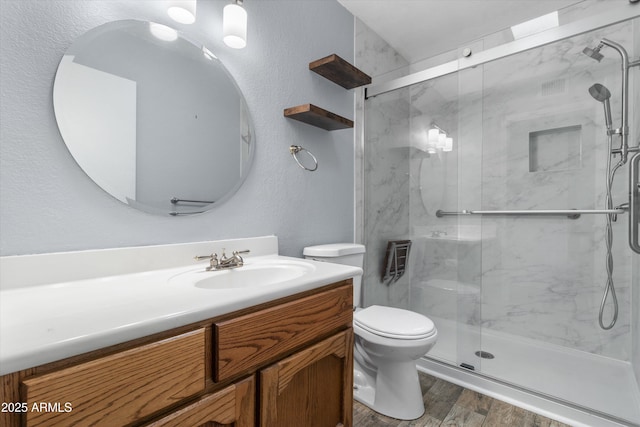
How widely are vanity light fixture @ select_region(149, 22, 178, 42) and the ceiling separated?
4.25ft

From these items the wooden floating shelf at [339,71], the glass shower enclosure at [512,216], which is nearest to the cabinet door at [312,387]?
the glass shower enclosure at [512,216]

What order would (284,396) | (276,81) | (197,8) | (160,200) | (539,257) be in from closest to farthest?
(284,396), (160,200), (197,8), (276,81), (539,257)

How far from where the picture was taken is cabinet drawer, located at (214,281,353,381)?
752 mm

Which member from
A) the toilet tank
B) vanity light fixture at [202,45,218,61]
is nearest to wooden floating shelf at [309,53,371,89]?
vanity light fixture at [202,45,218,61]

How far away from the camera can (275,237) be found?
155 centimetres

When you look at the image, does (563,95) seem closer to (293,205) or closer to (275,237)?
(293,205)

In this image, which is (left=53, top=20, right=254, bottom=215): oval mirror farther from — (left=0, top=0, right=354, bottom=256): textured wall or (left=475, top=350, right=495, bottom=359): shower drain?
(left=475, top=350, right=495, bottom=359): shower drain

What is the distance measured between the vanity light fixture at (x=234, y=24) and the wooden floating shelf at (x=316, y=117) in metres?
0.40

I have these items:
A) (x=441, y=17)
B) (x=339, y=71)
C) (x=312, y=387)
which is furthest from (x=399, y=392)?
(x=441, y=17)

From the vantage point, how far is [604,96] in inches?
72.1

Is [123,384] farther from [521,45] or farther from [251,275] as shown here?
[521,45]

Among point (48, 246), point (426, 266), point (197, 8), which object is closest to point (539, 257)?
point (426, 266)

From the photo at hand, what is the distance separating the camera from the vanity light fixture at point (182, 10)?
3.79 ft

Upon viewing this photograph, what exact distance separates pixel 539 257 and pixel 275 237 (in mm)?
1926
